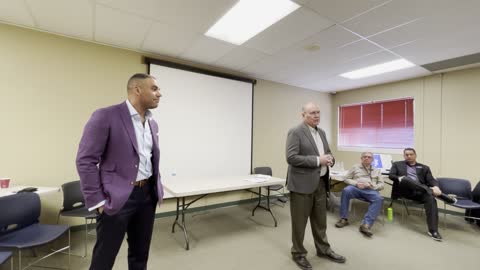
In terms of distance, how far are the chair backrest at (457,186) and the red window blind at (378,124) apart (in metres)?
1.01

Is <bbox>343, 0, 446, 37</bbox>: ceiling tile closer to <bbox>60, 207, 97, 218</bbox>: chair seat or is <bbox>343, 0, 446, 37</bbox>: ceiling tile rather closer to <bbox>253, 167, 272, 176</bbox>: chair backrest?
<bbox>253, 167, 272, 176</bbox>: chair backrest

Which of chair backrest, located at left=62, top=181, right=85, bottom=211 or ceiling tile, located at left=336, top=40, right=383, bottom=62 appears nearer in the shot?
chair backrest, located at left=62, top=181, right=85, bottom=211

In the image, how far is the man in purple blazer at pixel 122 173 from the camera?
133 cm

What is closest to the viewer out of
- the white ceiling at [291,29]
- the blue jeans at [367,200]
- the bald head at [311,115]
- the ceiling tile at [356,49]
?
the white ceiling at [291,29]

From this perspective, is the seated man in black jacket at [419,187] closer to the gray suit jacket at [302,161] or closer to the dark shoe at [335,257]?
the dark shoe at [335,257]

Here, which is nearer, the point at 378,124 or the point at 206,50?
the point at 206,50

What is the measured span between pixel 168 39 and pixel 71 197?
2334 mm

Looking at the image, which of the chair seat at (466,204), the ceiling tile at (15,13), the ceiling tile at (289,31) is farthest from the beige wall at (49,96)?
the chair seat at (466,204)

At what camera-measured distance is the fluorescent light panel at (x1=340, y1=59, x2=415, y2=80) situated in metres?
3.62

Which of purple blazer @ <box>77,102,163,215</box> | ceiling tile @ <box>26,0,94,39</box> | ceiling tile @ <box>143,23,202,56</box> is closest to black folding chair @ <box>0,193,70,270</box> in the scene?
purple blazer @ <box>77,102,163,215</box>

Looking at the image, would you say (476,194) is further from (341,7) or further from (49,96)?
(49,96)

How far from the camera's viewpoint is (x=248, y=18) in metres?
2.44

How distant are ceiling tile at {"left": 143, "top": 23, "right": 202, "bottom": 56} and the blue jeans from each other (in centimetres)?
332

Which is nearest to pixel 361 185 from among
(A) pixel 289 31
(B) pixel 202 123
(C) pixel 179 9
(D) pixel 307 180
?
(D) pixel 307 180
